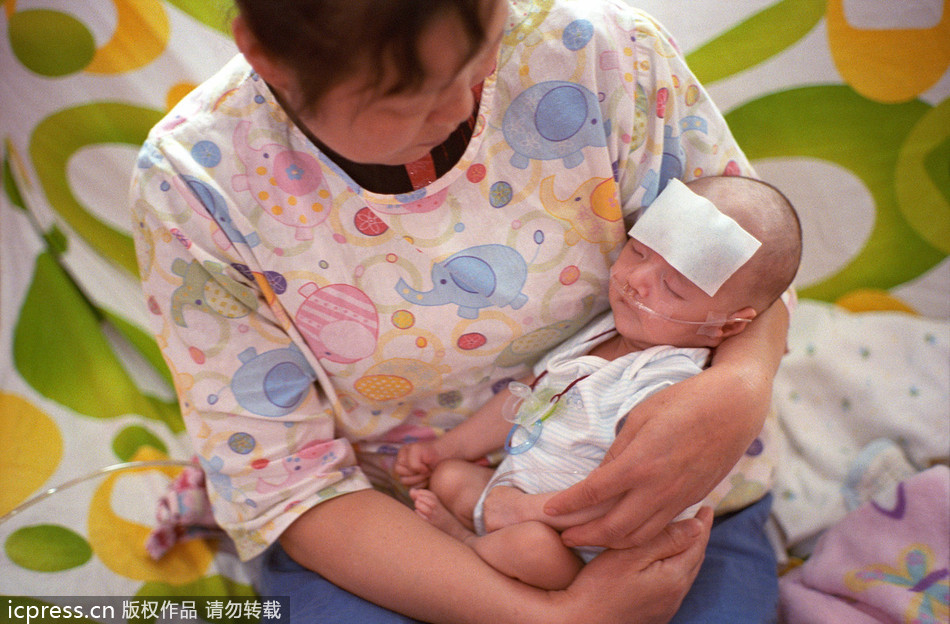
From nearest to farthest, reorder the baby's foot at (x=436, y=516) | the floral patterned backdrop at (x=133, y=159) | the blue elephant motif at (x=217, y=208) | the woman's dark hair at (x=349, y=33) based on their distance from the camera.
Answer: the woman's dark hair at (x=349, y=33), the blue elephant motif at (x=217, y=208), the baby's foot at (x=436, y=516), the floral patterned backdrop at (x=133, y=159)

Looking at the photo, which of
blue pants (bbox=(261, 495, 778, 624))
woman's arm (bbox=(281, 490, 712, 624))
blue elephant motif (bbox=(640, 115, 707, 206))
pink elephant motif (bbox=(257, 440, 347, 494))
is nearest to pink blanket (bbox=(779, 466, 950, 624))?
blue pants (bbox=(261, 495, 778, 624))

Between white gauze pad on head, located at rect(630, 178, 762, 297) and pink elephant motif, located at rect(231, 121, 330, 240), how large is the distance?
49 cm

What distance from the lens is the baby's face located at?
1104mm

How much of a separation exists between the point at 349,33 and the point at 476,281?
468 millimetres

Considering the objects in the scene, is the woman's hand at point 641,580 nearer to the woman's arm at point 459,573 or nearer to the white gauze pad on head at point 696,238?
the woman's arm at point 459,573

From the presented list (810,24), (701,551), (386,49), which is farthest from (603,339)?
(810,24)

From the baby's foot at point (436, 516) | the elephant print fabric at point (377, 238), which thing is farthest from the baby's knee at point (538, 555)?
the elephant print fabric at point (377, 238)

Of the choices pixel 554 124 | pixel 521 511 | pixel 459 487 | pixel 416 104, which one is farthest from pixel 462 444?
pixel 416 104

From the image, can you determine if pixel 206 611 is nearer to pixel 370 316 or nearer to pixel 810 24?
pixel 370 316

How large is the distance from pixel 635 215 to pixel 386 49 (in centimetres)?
60

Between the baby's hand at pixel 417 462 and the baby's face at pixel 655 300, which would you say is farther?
the baby's hand at pixel 417 462

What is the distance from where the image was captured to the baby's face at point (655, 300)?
1.10 m

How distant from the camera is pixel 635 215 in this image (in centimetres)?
117

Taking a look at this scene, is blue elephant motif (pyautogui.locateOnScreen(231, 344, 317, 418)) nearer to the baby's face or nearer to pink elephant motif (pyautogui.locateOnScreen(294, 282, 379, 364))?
pink elephant motif (pyautogui.locateOnScreen(294, 282, 379, 364))
